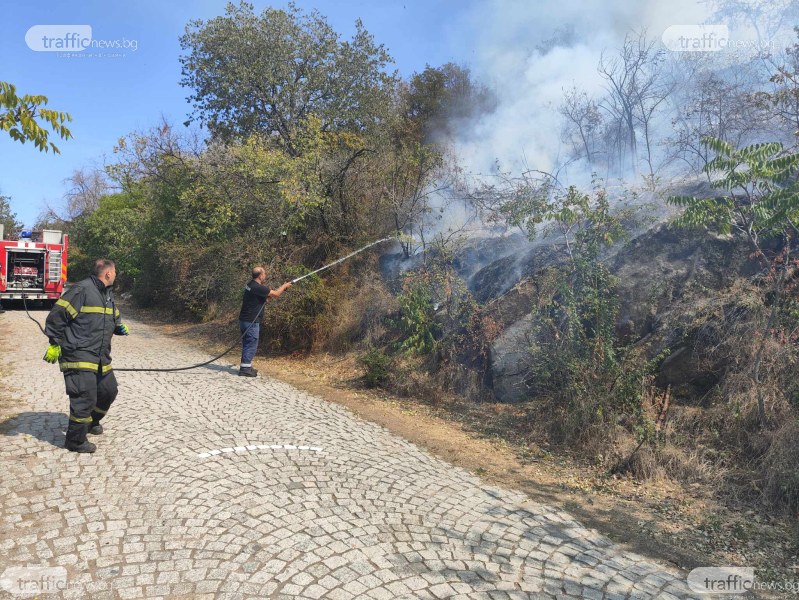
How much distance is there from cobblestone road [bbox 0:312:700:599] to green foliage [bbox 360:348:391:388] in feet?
7.91

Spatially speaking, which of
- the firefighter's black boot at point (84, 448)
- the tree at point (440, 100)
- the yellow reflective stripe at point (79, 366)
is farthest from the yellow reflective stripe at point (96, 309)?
the tree at point (440, 100)

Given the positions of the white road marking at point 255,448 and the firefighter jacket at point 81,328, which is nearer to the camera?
the firefighter jacket at point 81,328

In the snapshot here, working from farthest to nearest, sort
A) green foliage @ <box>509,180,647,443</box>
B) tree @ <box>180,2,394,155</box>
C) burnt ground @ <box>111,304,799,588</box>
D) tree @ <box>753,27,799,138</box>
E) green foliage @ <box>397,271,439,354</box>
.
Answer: tree @ <box>180,2,394,155</box> → green foliage @ <box>397,271,439,354</box> → tree @ <box>753,27,799,138</box> → green foliage @ <box>509,180,647,443</box> → burnt ground @ <box>111,304,799,588</box>

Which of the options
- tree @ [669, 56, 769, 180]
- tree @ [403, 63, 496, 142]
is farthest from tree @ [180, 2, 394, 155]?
tree @ [669, 56, 769, 180]

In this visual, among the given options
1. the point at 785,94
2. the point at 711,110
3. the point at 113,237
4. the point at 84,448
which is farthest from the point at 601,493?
the point at 113,237

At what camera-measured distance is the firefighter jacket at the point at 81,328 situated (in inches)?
194

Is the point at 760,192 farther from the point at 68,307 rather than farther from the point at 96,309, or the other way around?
the point at 68,307

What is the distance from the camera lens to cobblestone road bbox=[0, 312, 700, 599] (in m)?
3.22

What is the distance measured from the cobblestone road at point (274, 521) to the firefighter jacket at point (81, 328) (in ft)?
2.83

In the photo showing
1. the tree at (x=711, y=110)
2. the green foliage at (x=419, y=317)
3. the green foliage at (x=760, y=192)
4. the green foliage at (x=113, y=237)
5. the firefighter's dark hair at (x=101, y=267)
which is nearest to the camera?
the green foliage at (x=760, y=192)

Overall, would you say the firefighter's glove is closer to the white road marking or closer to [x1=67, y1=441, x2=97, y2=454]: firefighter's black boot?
[x1=67, y1=441, x2=97, y2=454]: firefighter's black boot

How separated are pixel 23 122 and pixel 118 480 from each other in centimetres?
305

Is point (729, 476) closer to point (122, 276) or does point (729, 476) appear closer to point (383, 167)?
point (383, 167)

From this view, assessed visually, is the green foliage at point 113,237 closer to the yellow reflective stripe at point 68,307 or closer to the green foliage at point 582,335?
the yellow reflective stripe at point 68,307
